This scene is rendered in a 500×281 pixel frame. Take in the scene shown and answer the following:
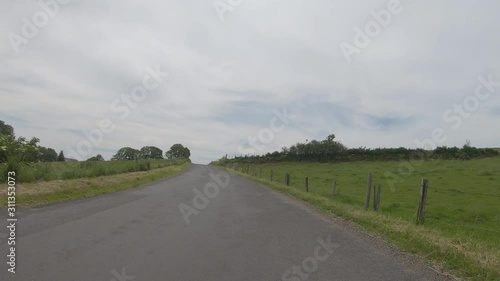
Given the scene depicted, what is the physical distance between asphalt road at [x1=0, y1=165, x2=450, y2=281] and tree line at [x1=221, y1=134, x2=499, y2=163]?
177ft

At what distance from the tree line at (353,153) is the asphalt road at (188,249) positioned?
5405 cm

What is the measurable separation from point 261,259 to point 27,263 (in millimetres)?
3626

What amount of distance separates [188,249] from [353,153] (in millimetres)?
63078

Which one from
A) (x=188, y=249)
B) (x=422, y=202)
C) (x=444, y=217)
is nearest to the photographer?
(x=188, y=249)

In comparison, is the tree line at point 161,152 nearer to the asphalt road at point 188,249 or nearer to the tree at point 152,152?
the tree at point 152,152

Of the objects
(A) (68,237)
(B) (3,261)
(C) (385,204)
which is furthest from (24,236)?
(C) (385,204)

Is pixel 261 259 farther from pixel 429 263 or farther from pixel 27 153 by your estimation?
pixel 27 153

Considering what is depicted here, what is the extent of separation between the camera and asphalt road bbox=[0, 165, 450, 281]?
5.62 meters

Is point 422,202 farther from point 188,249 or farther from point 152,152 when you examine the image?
point 152,152

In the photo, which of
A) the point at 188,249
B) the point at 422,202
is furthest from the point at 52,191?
the point at 422,202

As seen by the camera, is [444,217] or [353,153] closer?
[444,217]

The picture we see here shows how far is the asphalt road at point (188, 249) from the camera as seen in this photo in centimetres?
562

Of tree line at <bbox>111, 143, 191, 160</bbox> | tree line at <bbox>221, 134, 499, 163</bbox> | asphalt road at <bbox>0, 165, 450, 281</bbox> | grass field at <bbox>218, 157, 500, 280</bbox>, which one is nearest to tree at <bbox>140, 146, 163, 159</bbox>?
tree line at <bbox>111, 143, 191, 160</bbox>

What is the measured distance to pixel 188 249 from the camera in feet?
23.1
